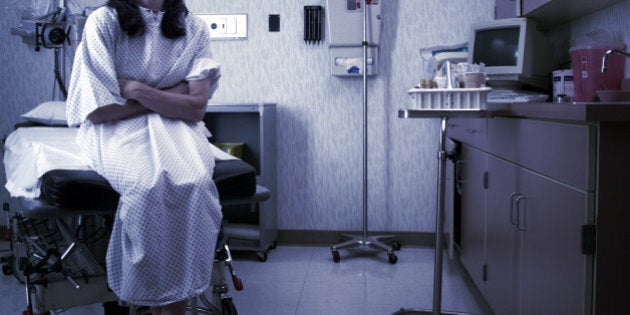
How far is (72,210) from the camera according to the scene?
151cm

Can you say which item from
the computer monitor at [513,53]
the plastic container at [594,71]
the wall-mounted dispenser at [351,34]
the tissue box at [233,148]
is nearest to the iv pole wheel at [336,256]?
the tissue box at [233,148]

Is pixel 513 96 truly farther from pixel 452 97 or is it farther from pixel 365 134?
pixel 365 134

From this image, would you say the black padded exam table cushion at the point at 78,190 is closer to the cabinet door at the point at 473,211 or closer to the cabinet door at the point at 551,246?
the cabinet door at the point at 551,246

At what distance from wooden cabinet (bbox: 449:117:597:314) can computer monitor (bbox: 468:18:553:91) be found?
0.38 metres

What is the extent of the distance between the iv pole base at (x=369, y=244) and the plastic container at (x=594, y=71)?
145 cm

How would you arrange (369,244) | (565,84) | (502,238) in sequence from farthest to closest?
(369,244), (565,84), (502,238)

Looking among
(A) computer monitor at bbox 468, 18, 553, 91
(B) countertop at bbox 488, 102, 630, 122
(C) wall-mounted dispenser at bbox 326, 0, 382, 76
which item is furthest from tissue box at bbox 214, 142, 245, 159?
(B) countertop at bbox 488, 102, 630, 122

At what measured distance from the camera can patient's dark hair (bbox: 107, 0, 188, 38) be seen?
1.71 m

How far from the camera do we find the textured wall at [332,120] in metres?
3.49

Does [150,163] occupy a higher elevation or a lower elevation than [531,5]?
lower

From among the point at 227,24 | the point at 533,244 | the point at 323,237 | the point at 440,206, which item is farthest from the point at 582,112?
the point at 227,24

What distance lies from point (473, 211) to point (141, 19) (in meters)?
1.52

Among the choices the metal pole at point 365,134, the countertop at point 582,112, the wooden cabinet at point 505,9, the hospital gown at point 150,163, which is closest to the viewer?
the countertop at point 582,112

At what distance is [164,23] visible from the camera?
1764 millimetres
